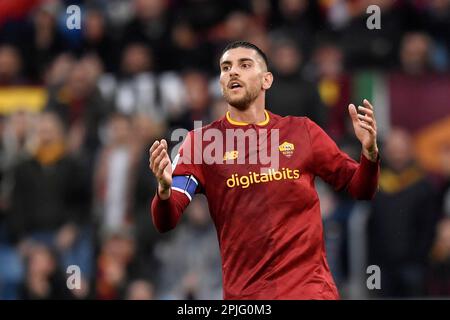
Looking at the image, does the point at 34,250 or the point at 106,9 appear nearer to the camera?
the point at 34,250

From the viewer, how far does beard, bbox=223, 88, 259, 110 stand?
7.62m

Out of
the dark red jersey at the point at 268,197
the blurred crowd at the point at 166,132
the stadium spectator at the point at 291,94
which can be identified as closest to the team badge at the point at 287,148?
the dark red jersey at the point at 268,197

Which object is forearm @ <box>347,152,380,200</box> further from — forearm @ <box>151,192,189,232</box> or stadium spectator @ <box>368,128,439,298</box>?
stadium spectator @ <box>368,128,439,298</box>

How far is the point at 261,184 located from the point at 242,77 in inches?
27.6

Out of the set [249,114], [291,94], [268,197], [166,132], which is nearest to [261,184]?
[268,197]

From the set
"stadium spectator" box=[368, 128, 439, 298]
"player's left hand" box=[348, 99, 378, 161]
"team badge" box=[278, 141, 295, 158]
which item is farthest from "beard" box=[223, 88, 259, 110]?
"stadium spectator" box=[368, 128, 439, 298]

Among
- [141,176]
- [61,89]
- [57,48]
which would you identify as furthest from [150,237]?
[57,48]

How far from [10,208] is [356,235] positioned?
3790 mm

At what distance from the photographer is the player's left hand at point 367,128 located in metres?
7.28

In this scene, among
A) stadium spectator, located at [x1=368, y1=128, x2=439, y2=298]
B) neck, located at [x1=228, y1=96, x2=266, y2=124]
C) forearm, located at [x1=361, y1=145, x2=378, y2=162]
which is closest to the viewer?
forearm, located at [x1=361, y1=145, x2=378, y2=162]

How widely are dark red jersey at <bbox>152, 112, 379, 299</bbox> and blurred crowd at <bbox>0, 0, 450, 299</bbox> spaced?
3.78 metres

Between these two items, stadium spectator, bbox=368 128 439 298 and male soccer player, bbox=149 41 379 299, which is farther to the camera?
stadium spectator, bbox=368 128 439 298

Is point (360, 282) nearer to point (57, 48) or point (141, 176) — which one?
point (141, 176)

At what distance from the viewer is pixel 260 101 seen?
306 inches
